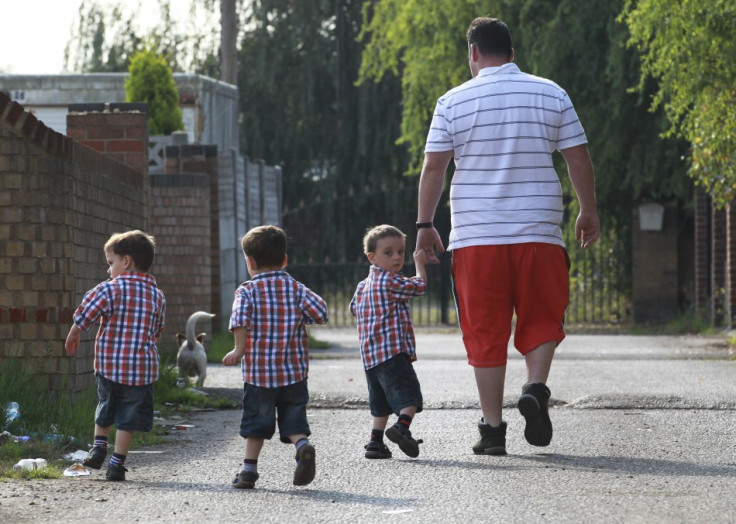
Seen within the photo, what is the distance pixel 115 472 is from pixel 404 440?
4.34 feet

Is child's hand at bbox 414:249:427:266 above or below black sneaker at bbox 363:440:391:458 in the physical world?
Result: above

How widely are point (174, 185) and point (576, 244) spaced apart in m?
11.1

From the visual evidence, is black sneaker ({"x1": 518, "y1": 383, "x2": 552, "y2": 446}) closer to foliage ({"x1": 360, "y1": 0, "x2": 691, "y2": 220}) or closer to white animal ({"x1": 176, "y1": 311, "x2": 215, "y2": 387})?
white animal ({"x1": 176, "y1": 311, "x2": 215, "y2": 387})

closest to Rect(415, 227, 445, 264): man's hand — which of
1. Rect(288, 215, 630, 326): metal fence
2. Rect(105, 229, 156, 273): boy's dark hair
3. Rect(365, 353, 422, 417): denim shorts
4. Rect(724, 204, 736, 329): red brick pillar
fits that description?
Rect(365, 353, 422, 417): denim shorts

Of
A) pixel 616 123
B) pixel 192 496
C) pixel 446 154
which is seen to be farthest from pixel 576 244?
pixel 192 496

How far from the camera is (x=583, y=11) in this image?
68.5 ft

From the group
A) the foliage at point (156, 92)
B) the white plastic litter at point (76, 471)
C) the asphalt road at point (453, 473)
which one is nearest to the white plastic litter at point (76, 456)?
the asphalt road at point (453, 473)

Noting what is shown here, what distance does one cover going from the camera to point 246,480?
19.3ft

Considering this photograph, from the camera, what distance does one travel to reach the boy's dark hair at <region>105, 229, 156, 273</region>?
646 cm

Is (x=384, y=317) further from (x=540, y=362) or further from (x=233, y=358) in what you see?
(x=233, y=358)

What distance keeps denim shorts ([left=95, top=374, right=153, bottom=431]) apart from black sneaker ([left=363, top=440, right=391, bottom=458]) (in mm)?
1085

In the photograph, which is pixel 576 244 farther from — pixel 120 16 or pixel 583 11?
pixel 120 16

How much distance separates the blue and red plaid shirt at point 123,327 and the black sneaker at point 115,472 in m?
0.38

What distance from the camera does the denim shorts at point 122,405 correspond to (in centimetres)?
631
